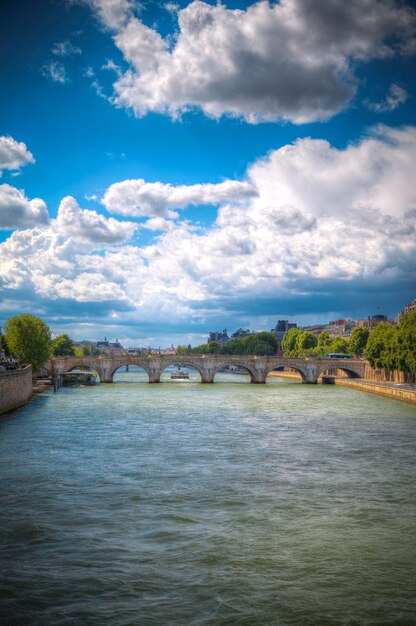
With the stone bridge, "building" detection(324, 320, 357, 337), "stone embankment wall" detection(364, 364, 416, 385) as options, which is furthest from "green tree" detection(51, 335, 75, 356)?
"building" detection(324, 320, 357, 337)

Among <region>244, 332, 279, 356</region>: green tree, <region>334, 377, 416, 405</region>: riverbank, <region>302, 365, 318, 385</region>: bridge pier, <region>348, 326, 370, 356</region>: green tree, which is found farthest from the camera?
<region>244, 332, 279, 356</region>: green tree

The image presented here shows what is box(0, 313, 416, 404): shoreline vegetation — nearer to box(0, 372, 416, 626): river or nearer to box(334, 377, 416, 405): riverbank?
box(334, 377, 416, 405): riverbank

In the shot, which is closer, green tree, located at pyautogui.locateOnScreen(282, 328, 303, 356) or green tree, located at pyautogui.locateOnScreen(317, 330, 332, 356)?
green tree, located at pyautogui.locateOnScreen(317, 330, 332, 356)

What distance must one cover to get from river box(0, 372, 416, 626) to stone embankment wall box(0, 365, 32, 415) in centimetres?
823

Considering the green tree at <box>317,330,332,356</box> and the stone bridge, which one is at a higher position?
the green tree at <box>317,330,332,356</box>

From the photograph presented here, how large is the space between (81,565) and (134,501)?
206 inches

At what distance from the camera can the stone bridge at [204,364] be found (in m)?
84.2

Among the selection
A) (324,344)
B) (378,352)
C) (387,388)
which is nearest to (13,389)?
(387,388)

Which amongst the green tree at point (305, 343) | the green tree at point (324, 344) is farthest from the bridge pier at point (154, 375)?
the green tree at point (305, 343)

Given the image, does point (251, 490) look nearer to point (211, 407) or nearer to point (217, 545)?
point (217, 545)

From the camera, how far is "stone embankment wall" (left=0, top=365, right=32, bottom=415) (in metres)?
40.4

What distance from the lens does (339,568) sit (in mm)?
13352

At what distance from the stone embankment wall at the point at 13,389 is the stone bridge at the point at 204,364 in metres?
30.0

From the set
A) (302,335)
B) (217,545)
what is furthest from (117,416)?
(302,335)
